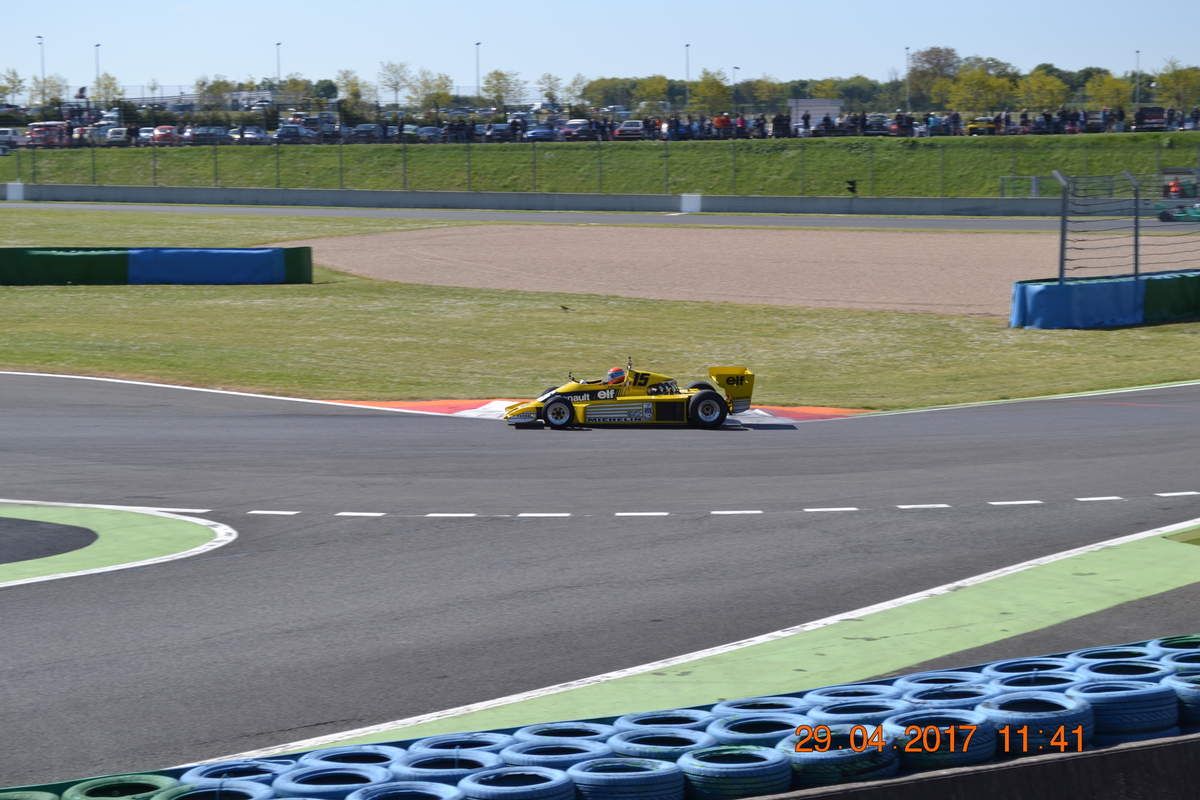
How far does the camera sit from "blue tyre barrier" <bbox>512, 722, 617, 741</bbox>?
6539 mm

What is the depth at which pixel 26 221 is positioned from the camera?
6028 cm

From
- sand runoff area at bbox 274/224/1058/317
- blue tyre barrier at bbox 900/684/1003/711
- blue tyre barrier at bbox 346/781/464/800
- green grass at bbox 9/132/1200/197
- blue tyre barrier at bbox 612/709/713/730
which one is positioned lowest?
blue tyre barrier at bbox 612/709/713/730

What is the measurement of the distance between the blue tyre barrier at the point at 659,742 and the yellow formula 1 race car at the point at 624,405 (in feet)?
43.0

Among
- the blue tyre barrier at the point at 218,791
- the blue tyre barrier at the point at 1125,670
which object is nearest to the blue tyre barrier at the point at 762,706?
the blue tyre barrier at the point at 1125,670

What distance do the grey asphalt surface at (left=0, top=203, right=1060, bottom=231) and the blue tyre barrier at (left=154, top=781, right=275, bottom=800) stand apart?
53.3 meters

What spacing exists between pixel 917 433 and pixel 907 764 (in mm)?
13424

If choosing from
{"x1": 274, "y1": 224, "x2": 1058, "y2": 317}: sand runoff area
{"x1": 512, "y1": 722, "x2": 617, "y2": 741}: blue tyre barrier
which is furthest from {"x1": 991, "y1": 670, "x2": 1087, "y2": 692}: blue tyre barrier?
{"x1": 274, "y1": 224, "x2": 1058, "y2": 317}: sand runoff area

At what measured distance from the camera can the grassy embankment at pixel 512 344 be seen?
24.8 metres

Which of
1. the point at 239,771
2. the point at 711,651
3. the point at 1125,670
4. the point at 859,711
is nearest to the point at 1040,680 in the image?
the point at 1125,670

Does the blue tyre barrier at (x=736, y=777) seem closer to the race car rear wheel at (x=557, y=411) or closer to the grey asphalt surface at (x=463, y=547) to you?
the grey asphalt surface at (x=463, y=547)

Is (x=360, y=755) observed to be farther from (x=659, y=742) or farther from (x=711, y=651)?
(x=711, y=651)

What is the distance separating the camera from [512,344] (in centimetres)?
2970

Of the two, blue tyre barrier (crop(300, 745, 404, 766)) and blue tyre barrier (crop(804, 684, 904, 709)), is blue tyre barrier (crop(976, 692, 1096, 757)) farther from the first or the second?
blue tyre barrier (crop(300, 745, 404, 766))

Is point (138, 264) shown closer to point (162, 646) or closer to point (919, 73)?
point (162, 646)
